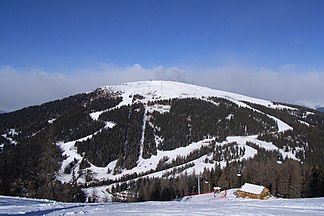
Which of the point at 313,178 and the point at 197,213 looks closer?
the point at 197,213

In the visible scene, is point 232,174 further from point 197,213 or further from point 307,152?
point 307,152

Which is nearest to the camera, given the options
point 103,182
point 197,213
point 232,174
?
point 197,213

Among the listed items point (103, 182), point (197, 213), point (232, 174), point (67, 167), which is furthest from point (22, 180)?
point (67, 167)

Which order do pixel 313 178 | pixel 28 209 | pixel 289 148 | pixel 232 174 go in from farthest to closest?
1. pixel 289 148
2. pixel 232 174
3. pixel 313 178
4. pixel 28 209

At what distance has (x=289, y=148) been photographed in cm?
18562

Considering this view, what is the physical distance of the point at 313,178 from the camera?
5297 centimetres

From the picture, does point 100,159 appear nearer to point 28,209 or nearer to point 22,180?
point 22,180

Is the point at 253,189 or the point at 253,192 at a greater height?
the point at 253,189

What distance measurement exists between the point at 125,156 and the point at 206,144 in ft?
155

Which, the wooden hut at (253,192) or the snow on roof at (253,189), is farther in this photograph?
the snow on roof at (253,189)

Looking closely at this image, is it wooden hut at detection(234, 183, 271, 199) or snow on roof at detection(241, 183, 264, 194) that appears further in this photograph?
snow on roof at detection(241, 183, 264, 194)

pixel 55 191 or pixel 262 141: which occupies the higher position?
pixel 262 141

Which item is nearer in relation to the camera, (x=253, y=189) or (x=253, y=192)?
(x=253, y=192)

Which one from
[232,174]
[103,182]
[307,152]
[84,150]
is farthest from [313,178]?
[84,150]
